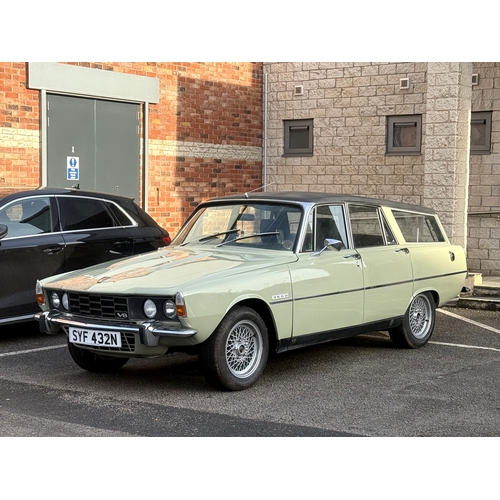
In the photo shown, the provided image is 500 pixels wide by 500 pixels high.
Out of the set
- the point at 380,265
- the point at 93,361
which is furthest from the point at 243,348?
the point at 380,265

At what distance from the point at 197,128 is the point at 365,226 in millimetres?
7895

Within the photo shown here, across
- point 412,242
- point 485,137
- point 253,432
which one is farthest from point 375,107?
point 253,432

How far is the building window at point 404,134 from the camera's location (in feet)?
51.1

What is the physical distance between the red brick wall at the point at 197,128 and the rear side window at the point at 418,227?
264 inches

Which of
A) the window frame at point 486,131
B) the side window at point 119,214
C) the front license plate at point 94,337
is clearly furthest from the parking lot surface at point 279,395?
the window frame at point 486,131

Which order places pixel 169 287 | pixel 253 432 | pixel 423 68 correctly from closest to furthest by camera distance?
pixel 253 432 < pixel 169 287 < pixel 423 68

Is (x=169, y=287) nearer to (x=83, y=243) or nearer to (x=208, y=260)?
(x=208, y=260)

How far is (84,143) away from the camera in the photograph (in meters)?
14.1

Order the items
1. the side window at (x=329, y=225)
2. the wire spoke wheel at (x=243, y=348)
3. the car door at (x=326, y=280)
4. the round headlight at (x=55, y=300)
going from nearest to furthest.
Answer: the wire spoke wheel at (x=243, y=348) → the round headlight at (x=55, y=300) → the car door at (x=326, y=280) → the side window at (x=329, y=225)

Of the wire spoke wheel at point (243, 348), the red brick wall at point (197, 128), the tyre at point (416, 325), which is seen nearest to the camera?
the wire spoke wheel at point (243, 348)

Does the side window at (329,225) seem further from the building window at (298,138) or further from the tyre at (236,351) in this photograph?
the building window at (298,138)

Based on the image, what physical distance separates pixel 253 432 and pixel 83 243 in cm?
449

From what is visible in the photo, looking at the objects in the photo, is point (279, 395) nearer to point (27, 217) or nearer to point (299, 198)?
point (299, 198)

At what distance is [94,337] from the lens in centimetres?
698
